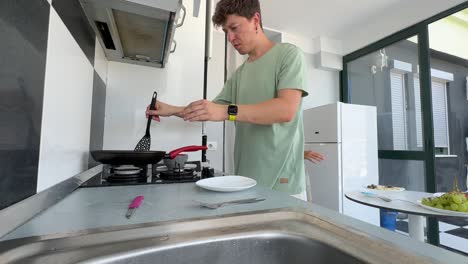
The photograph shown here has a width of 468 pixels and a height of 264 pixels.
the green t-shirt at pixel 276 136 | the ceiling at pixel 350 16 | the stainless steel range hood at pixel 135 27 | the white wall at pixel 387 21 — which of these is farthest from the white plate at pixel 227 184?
the white wall at pixel 387 21

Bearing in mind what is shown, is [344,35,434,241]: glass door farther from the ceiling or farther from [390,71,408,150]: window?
the ceiling

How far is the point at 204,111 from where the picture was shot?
2.45 ft

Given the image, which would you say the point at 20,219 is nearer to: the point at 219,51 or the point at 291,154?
the point at 291,154

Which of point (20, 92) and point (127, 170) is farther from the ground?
point (20, 92)

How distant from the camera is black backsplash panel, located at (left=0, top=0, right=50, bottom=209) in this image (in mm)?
366

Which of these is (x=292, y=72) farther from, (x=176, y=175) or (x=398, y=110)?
(x=398, y=110)

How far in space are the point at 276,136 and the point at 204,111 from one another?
1.14 feet

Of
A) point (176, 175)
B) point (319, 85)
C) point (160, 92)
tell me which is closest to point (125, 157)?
point (176, 175)

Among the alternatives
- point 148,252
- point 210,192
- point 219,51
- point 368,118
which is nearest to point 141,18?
point 210,192

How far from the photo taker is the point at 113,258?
1.03 feet

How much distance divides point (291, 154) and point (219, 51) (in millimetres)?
2286

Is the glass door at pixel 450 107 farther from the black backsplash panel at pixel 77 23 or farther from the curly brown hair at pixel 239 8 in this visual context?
the black backsplash panel at pixel 77 23

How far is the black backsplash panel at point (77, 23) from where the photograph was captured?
0.61 meters

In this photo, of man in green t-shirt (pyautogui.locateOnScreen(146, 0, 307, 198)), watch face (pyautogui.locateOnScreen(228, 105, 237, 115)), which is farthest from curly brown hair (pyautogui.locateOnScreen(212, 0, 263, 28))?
watch face (pyautogui.locateOnScreen(228, 105, 237, 115))
